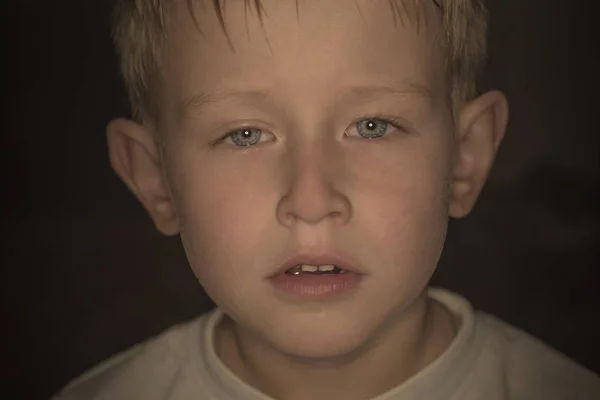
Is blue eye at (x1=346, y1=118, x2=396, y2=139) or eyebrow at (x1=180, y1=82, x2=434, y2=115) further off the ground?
eyebrow at (x1=180, y1=82, x2=434, y2=115)

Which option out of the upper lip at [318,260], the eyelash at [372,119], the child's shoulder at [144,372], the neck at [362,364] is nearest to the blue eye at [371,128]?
the eyelash at [372,119]

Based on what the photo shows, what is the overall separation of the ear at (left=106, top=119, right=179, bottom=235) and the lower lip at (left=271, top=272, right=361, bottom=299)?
18 cm

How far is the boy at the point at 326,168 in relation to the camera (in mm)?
685

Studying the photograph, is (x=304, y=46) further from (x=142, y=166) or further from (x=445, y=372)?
(x=445, y=372)

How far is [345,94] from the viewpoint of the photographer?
0.69 meters

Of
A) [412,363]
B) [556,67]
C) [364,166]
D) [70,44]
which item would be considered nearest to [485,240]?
[556,67]

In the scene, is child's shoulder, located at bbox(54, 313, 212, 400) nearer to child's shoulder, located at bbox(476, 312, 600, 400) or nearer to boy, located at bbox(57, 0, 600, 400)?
→ boy, located at bbox(57, 0, 600, 400)

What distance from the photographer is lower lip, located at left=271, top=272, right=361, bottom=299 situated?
28.6 inches

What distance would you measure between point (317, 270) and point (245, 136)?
136 millimetres

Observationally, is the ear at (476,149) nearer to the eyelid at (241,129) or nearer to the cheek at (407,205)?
the cheek at (407,205)

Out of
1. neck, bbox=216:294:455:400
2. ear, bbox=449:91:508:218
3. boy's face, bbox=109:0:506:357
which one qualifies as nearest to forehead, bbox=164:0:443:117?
boy's face, bbox=109:0:506:357

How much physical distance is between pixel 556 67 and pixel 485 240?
10.6 inches

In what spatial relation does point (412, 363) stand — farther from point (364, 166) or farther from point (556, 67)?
point (556, 67)

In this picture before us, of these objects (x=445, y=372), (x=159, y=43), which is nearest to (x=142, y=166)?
(x=159, y=43)
